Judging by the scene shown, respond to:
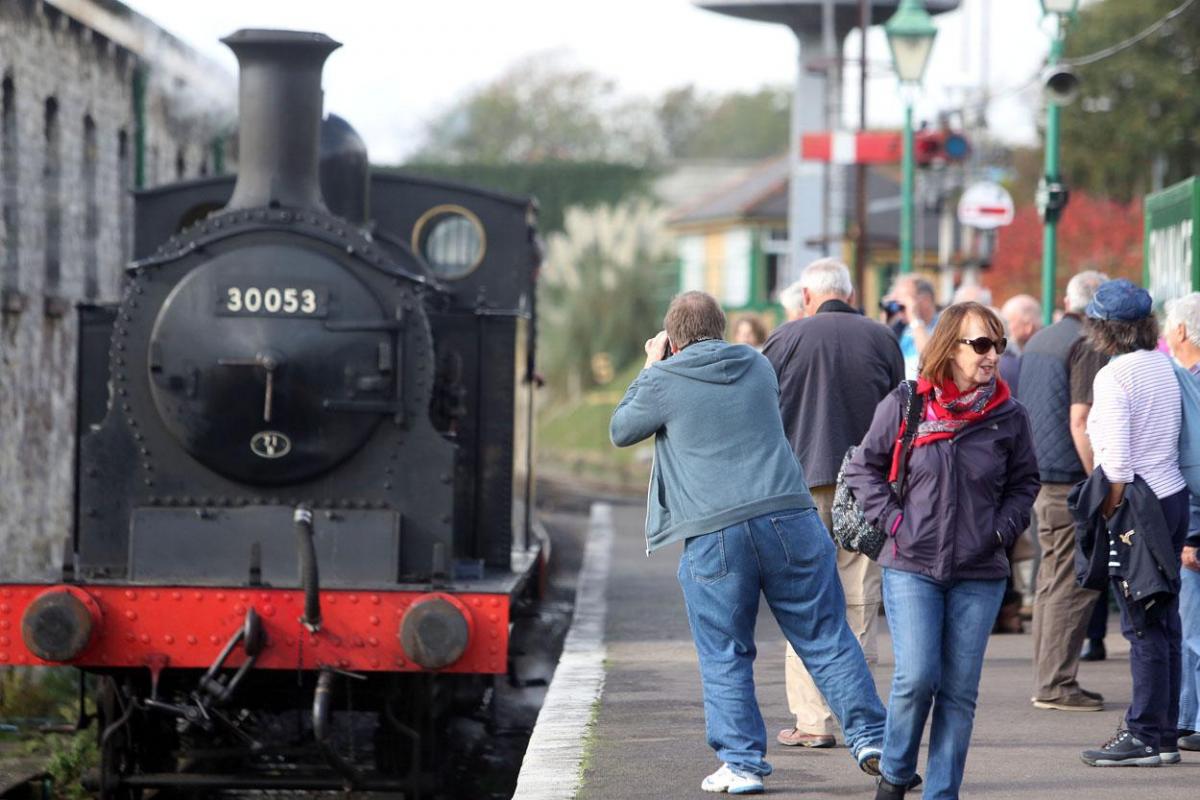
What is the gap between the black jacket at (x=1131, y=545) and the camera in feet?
20.6

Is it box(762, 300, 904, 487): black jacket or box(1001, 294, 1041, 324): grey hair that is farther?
box(1001, 294, 1041, 324): grey hair

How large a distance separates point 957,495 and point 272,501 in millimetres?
3787

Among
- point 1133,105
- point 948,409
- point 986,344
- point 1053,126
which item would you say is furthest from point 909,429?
point 1133,105

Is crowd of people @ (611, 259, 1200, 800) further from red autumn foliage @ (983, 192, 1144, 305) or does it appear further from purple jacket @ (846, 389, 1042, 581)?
red autumn foliage @ (983, 192, 1144, 305)

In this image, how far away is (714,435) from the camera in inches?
231

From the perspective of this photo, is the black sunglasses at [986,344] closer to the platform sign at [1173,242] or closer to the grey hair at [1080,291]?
the grey hair at [1080,291]

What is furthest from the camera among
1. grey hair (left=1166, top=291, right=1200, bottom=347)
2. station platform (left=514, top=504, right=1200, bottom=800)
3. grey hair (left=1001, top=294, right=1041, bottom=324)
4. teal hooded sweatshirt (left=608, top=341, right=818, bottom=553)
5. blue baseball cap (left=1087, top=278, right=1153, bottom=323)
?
grey hair (left=1001, top=294, right=1041, bottom=324)

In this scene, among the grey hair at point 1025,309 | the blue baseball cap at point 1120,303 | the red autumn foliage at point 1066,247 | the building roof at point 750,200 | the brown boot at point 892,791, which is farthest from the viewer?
the building roof at point 750,200

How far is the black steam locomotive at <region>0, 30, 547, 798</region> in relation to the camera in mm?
7434

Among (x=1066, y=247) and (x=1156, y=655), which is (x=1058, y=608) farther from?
(x=1066, y=247)

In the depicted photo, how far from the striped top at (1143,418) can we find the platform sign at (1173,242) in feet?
10.8

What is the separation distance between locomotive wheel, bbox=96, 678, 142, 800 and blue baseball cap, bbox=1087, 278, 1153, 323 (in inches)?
163

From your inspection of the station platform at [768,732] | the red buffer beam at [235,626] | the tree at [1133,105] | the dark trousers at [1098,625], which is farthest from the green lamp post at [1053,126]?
the tree at [1133,105]

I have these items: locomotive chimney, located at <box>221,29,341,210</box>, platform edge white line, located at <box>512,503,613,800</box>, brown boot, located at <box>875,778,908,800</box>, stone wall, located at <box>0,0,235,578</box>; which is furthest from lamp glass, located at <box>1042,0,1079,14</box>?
brown boot, located at <box>875,778,908,800</box>
